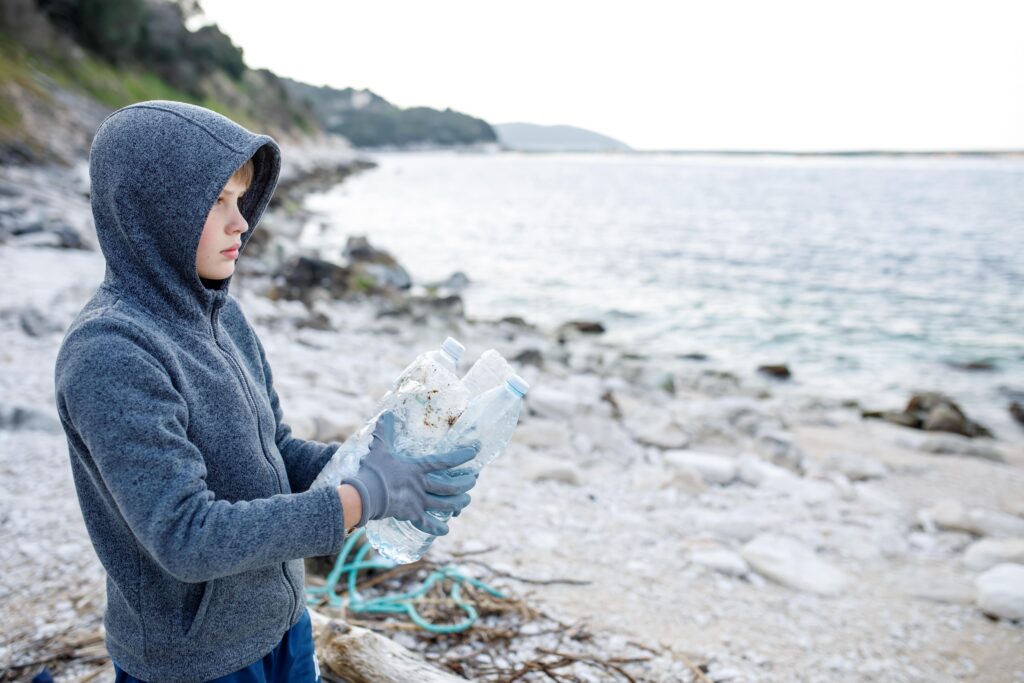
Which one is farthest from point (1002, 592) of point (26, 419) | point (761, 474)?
point (26, 419)

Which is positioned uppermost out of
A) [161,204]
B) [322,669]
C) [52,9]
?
[52,9]

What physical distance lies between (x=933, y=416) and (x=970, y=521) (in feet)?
13.4

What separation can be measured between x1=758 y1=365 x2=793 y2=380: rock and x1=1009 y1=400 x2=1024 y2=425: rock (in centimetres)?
311

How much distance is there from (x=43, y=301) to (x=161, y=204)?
7.42 meters

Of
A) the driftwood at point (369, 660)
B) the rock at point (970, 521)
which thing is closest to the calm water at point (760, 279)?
the rock at point (970, 521)

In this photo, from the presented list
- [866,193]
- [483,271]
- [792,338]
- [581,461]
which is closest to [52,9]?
[483,271]

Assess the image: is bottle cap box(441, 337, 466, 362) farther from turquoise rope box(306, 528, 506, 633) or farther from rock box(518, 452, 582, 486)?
rock box(518, 452, 582, 486)

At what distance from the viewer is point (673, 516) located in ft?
18.3

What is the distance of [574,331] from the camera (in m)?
14.7

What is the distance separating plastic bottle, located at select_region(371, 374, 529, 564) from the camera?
210 centimetres

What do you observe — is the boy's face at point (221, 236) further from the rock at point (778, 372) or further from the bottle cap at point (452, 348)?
the rock at point (778, 372)

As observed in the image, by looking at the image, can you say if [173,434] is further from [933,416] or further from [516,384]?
[933,416]

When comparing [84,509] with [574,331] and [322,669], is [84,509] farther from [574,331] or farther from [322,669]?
[574,331]

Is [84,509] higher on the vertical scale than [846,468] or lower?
higher
